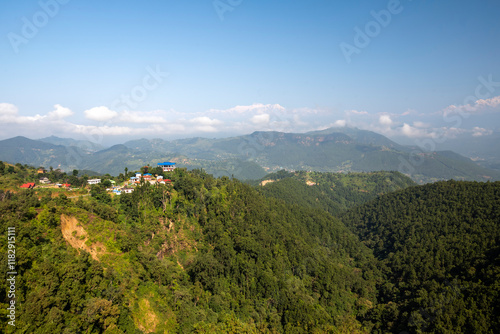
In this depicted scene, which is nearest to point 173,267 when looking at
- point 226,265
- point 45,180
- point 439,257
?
point 226,265

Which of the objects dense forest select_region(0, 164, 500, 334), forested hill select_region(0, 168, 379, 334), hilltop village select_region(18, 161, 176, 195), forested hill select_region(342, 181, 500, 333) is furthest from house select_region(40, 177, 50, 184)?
forested hill select_region(342, 181, 500, 333)

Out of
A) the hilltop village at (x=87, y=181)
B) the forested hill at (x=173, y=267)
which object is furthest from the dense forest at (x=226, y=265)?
the hilltop village at (x=87, y=181)

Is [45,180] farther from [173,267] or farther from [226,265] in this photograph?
[226,265]

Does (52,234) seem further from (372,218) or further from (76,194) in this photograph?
(372,218)

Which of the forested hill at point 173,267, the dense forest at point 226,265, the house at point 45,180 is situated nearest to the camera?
the forested hill at point 173,267

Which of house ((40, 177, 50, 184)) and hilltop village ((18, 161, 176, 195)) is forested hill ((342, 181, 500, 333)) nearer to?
hilltop village ((18, 161, 176, 195))

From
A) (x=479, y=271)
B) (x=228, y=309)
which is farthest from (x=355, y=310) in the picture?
(x=228, y=309)

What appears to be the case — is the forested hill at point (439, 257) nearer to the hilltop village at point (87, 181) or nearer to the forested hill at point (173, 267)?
the forested hill at point (173, 267)
